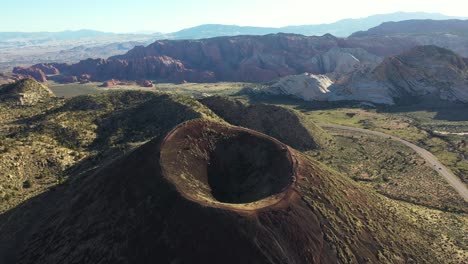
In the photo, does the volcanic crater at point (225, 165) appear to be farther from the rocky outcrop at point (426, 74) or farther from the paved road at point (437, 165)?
the rocky outcrop at point (426, 74)

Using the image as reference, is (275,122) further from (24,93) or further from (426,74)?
(426,74)

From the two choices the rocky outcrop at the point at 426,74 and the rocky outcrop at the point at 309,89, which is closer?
the rocky outcrop at the point at 426,74

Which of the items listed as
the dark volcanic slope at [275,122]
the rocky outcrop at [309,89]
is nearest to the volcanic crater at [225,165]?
the dark volcanic slope at [275,122]

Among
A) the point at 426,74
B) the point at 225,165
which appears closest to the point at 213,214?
the point at 225,165

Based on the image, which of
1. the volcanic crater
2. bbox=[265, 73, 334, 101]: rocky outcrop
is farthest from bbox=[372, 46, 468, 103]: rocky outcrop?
the volcanic crater

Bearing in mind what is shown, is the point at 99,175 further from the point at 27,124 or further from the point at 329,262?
the point at 27,124

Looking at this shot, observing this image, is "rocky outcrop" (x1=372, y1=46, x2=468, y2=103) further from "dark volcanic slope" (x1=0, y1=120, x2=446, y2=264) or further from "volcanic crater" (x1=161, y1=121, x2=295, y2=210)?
"volcanic crater" (x1=161, y1=121, x2=295, y2=210)
